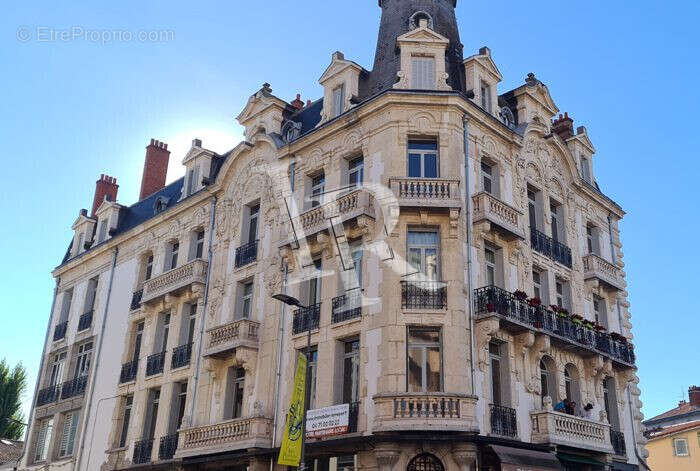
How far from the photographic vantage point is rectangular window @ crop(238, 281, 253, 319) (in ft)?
79.3

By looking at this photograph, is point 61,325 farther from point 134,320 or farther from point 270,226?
point 270,226

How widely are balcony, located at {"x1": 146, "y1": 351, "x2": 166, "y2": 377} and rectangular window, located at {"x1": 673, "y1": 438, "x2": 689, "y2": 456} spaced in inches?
1118

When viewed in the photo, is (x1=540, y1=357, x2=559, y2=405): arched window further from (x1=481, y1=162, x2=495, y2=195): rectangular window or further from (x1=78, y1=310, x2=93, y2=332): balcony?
(x1=78, y1=310, x2=93, y2=332): balcony

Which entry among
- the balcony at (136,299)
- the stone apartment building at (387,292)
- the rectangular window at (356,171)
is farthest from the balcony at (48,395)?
the rectangular window at (356,171)

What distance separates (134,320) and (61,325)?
6.38 metres

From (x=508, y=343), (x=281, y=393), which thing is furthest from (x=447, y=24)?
(x=281, y=393)

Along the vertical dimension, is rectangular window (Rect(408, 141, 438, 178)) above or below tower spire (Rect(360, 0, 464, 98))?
below

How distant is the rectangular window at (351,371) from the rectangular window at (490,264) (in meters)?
4.30

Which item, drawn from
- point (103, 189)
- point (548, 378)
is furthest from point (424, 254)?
point (103, 189)

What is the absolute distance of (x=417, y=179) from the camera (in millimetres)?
19922

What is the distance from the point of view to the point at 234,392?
23.2 meters

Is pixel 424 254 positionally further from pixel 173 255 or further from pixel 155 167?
pixel 155 167

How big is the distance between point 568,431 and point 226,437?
974 cm

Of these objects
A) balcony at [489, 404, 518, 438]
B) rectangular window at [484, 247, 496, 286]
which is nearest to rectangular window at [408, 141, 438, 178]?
rectangular window at [484, 247, 496, 286]
